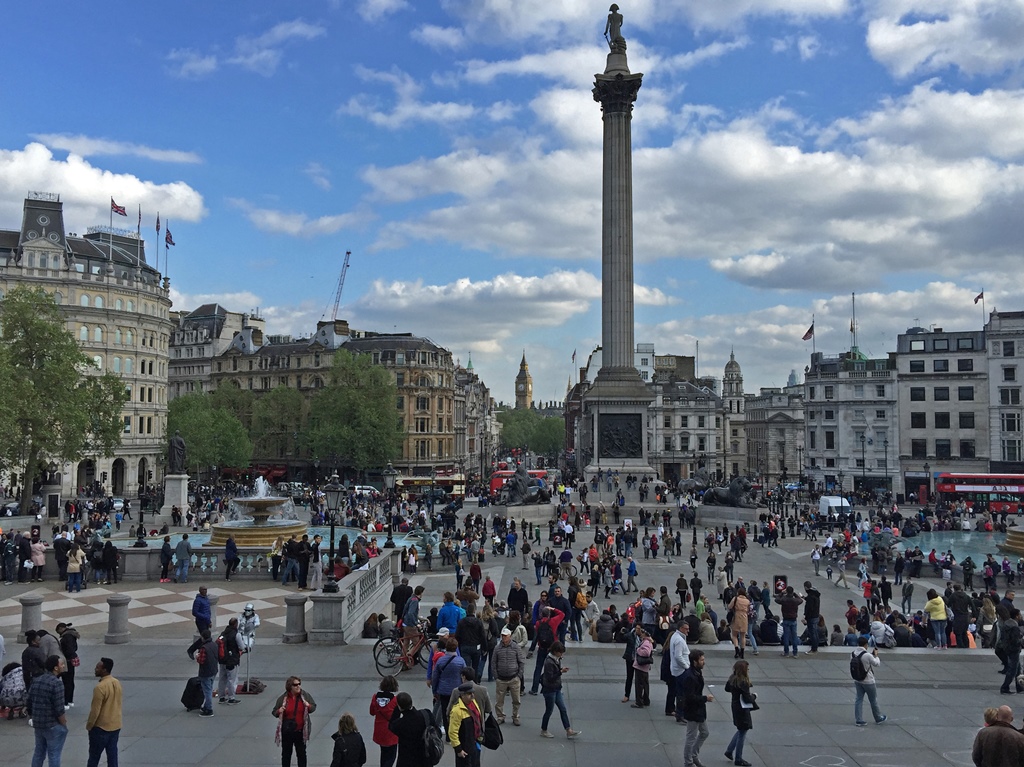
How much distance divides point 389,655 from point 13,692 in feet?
19.2

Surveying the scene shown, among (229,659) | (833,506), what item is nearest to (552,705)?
(229,659)

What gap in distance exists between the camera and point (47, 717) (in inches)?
371

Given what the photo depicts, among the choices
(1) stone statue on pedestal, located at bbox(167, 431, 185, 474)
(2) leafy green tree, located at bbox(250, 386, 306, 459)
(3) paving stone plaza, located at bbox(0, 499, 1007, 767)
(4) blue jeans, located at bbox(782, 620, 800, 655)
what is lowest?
(3) paving stone plaza, located at bbox(0, 499, 1007, 767)

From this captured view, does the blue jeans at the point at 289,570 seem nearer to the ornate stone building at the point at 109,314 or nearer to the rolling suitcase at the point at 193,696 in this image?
the rolling suitcase at the point at 193,696

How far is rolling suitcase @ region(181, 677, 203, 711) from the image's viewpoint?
40.0 feet

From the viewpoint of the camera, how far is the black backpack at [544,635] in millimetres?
13031

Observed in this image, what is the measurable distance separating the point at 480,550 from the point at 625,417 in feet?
86.8

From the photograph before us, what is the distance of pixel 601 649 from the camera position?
1673 centimetres

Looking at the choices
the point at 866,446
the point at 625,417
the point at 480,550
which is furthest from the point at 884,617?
the point at 866,446

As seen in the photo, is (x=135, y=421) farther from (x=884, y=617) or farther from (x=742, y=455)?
(x=742, y=455)

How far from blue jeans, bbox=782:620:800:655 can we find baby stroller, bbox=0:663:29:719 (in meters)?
13.6

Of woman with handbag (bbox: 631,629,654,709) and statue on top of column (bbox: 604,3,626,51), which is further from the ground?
statue on top of column (bbox: 604,3,626,51)

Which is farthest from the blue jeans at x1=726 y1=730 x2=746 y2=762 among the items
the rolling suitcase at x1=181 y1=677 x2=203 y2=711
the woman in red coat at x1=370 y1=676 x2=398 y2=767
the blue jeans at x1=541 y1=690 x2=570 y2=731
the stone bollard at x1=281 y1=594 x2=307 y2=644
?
the stone bollard at x1=281 y1=594 x2=307 y2=644

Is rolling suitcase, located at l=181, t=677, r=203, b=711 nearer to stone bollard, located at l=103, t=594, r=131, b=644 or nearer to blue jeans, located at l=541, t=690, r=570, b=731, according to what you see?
stone bollard, located at l=103, t=594, r=131, b=644
